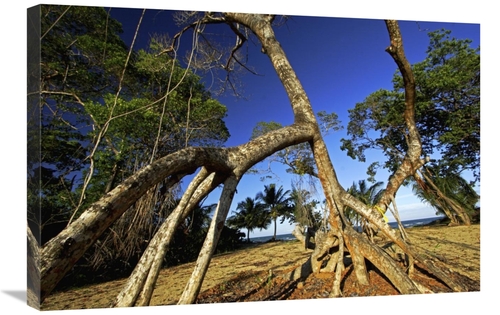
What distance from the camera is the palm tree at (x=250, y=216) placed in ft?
40.3

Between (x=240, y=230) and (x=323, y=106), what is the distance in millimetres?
6254

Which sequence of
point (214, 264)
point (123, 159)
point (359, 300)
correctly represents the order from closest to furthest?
point (359, 300) < point (123, 159) < point (214, 264)

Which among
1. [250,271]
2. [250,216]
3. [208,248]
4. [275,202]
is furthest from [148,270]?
[275,202]

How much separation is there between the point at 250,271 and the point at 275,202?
7134mm

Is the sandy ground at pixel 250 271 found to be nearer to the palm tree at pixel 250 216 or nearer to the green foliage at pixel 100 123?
the green foliage at pixel 100 123

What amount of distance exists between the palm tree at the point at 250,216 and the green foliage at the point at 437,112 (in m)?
5.82

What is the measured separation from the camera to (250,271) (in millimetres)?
5996

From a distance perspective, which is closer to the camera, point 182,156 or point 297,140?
point 182,156

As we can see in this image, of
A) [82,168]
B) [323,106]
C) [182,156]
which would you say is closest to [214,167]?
[182,156]

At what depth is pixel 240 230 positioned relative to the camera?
11.8 metres

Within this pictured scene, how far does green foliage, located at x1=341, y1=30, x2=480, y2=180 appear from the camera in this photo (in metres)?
5.45

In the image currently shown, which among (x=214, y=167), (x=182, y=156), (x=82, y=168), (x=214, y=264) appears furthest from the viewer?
(x=214, y=264)
